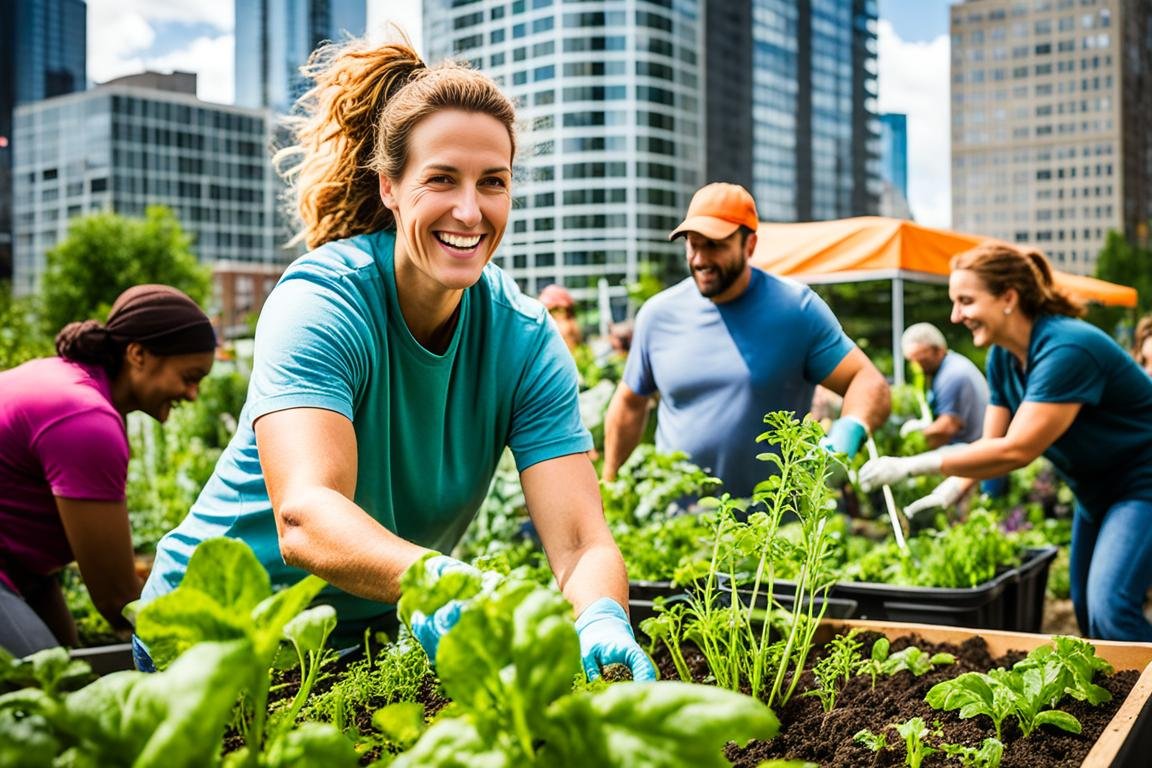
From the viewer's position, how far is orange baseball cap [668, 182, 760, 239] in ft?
10.5

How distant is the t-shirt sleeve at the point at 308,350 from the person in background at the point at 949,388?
4666mm

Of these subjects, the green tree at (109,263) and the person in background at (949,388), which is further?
the green tree at (109,263)

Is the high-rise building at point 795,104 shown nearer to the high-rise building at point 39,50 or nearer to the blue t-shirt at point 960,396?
the high-rise building at point 39,50

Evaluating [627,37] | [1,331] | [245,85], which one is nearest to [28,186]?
[245,85]

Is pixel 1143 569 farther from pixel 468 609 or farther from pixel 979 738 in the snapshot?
pixel 468 609

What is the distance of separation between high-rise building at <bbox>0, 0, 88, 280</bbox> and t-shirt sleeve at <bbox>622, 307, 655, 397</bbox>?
4675 inches

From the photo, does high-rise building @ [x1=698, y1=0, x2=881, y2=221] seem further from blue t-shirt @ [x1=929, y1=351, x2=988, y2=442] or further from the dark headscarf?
the dark headscarf

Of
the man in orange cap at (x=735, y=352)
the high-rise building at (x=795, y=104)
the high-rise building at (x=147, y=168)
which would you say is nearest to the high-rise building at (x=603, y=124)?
the high-rise building at (x=795, y=104)

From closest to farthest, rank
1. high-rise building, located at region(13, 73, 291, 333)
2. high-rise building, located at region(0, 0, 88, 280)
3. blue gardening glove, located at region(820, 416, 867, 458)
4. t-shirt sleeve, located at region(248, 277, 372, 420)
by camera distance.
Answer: t-shirt sleeve, located at region(248, 277, 372, 420) < blue gardening glove, located at region(820, 416, 867, 458) < high-rise building, located at region(13, 73, 291, 333) < high-rise building, located at region(0, 0, 88, 280)

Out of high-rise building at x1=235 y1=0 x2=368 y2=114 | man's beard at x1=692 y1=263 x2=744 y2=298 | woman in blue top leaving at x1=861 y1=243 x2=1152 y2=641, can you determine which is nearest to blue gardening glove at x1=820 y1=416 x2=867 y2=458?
woman in blue top leaving at x1=861 y1=243 x2=1152 y2=641

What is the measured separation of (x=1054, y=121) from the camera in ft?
351

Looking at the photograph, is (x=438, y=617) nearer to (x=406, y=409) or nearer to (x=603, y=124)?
(x=406, y=409)

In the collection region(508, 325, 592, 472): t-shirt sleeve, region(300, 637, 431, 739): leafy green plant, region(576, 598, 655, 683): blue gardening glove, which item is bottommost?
region(300, 637, 431, 739): leafy green plant

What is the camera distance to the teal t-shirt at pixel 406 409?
1492mm
